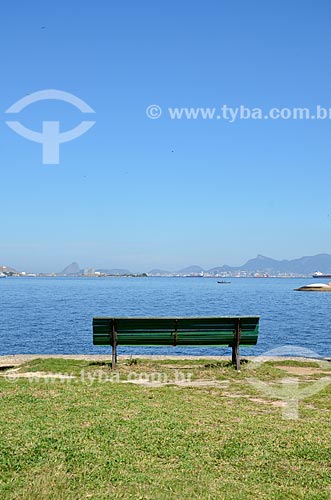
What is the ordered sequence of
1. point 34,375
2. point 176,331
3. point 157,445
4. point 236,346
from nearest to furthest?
point 157,445
point 34,375
point 236,346
point 176,331

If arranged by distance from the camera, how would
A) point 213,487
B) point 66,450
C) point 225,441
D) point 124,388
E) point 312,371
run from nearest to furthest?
point 213,487 < point 66,450 < point 225,441 < point 124,388 < point 312,371

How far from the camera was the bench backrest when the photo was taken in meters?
12.1

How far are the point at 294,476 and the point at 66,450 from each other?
8.10ft

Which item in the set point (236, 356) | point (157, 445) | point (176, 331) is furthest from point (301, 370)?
point (157, 445)

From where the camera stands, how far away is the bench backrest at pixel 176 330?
478 inches

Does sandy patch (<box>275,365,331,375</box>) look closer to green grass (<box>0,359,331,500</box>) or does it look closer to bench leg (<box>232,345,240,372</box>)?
bench leg (<box>232,345,240,372</box>)

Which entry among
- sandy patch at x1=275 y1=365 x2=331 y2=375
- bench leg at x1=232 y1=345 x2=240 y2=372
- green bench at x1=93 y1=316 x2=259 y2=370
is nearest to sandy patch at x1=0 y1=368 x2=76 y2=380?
green bench at x1=93 y1=316 x2=259 y2=370

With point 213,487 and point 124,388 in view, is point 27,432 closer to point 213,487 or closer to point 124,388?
point 213,487

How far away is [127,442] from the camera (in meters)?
6.08

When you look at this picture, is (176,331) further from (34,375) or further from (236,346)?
(34,375)

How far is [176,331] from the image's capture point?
12180 millimetres

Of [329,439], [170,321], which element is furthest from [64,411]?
[170,321]

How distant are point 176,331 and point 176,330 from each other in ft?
0.08

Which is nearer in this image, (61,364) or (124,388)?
(124,388)
